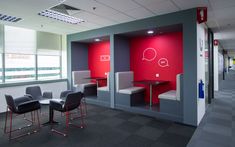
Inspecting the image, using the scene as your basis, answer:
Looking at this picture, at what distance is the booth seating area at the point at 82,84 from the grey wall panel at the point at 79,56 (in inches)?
12.5

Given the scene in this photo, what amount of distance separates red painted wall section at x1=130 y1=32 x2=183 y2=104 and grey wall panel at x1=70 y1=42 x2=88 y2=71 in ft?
7.92

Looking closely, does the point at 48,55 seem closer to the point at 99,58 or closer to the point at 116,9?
the point at 99,58

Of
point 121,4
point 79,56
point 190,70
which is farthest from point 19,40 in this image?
point 190,70

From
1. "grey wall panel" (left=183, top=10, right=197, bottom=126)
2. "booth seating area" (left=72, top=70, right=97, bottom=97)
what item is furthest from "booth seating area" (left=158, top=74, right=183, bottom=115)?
"booth seating area" (left=72, top=70, right=97, bottom=97)

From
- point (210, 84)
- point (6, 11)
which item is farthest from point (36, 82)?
point (210, 84)

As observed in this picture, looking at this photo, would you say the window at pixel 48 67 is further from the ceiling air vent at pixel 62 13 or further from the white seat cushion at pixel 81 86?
the ceiling air vent at pixel 62 13

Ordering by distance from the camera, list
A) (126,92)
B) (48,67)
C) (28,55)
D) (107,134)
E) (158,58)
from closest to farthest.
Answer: (107,134) < (126,92) < (158,58) < (28,55) < (48,67)

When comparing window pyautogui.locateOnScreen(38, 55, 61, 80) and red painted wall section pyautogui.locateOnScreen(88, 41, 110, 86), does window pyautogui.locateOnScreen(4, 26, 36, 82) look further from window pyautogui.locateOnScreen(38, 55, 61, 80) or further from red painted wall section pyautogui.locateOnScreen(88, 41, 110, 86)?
red painted wall section pyautogui.locateOnScreen(88, 41, 110, 86)

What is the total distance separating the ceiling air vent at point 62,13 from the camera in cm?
369

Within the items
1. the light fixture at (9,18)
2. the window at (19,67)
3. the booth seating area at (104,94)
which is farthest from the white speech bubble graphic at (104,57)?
the light fixture at (9,18)

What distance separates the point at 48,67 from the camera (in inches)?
261

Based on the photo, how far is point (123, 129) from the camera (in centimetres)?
358

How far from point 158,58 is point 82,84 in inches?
131

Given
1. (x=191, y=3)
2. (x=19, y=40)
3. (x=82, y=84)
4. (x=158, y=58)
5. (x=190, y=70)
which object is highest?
(x=191, y=3)
